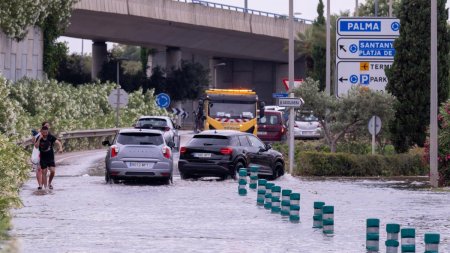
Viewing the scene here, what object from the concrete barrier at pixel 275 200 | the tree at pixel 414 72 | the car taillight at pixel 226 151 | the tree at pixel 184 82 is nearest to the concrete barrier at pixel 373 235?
the concrete barrier at pixel 275 200

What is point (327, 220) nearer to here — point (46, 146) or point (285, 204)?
point (285, 204)

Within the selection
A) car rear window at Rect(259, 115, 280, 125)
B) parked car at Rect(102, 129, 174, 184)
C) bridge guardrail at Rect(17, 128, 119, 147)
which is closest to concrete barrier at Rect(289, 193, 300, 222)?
parked car at Rect(102, 129, 174, 184)

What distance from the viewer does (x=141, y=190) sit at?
3344 centimetres

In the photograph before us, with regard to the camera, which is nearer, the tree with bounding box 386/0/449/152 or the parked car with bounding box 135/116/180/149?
the tree with bounding box 386/0/449/152

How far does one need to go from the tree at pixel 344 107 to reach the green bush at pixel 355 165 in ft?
8.26

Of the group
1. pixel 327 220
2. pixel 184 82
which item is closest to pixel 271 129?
pixel 184 82

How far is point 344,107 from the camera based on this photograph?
153 ft

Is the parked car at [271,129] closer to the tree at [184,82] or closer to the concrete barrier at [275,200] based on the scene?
the concrete barrier at [275,200]

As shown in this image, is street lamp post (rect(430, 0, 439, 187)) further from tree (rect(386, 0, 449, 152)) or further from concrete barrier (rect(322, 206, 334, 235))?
concrete barrier (rect(322, 206, 334, 235))

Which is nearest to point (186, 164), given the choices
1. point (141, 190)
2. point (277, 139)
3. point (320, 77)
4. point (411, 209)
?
point (141, 190)

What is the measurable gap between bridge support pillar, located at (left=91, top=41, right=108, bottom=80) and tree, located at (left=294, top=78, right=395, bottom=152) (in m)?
60.2

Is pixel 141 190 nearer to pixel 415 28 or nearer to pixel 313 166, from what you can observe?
pixel 313 166

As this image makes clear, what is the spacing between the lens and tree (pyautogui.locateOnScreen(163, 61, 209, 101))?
Answer: 366 feet

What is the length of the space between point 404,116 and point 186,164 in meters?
12.7
